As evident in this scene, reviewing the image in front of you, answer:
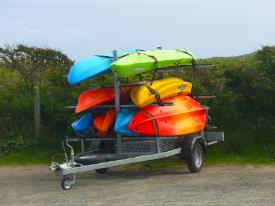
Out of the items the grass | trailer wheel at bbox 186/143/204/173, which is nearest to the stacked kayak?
trailer wheel at bbox 186/143/204/173

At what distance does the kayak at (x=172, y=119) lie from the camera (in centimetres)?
1236

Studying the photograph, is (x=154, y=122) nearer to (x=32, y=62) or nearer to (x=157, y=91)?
(x=157, y=91)

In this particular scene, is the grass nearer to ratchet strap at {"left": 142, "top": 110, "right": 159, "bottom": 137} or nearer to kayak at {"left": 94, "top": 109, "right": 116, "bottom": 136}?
kayak at {"left": 94, "top": 109, "right": 116, "bottom": 136}

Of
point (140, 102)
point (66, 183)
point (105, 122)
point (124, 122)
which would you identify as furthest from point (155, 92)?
point (66, 183)

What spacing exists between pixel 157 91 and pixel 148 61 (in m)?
0.65

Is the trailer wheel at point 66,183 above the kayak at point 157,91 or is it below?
below

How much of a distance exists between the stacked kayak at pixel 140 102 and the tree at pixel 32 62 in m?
5.31

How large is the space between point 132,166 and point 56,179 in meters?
2.19

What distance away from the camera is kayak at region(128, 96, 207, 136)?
1236cm

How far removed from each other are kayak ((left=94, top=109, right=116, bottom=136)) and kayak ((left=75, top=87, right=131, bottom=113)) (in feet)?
0.91

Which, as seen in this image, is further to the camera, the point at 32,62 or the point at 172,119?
the point at 32,62

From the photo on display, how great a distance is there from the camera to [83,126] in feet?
43.0

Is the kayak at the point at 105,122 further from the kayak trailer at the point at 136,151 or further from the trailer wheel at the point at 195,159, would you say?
the trailer wheel at the point at 195,159

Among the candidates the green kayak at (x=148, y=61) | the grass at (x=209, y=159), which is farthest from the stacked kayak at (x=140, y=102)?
the grass at (x=209, y=159)
